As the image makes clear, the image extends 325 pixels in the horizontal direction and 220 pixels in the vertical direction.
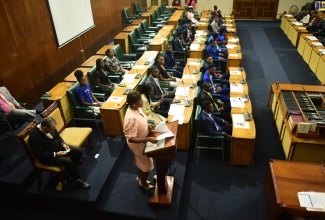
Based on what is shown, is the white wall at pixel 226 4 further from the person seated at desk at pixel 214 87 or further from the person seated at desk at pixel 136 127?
the person seated at desk at pixel 136 127

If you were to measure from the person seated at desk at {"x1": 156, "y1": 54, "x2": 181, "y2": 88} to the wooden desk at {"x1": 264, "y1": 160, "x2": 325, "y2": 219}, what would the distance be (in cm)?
288

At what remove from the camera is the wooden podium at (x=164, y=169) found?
2.94m

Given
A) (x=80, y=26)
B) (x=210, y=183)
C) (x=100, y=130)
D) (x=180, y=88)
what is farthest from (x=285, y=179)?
(x=80, y=26)

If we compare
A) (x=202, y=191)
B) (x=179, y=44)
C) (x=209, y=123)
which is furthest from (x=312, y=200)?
(x=179, y=44)

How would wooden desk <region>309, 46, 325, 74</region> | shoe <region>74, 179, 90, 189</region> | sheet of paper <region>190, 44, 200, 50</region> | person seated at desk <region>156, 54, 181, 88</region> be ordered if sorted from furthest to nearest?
sheet of paper <region>190, 44, 200, 50</region>, wooden desk <region>309, 46, 325, 74</region>, person seated at desk <region>156, 54, 181, 88</region>, shoe <region>74, 179, 90, 189</region>

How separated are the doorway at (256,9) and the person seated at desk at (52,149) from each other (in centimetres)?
1132

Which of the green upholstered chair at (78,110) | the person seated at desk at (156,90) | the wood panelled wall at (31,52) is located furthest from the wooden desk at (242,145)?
the wood panelled wall at (31,52)

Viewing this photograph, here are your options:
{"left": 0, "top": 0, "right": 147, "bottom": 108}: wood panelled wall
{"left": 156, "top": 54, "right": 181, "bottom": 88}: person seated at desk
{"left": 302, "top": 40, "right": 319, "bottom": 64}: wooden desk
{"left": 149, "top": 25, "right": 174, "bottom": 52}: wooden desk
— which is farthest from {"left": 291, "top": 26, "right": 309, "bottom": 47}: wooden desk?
{"left": 0, "top": 0, "right": 147, "bottom": 108}: wood panelled wall

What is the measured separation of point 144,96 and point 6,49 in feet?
8.41

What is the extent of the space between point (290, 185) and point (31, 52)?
16.2 ft

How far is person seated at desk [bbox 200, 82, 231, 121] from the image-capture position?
4.82 meters

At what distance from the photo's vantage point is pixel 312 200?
3.05m

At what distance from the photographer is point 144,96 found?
4.28 metres

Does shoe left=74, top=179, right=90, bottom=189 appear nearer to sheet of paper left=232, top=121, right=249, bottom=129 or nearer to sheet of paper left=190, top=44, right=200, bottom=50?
sheet of paper left=232, top=121, right=249, bottom=129
